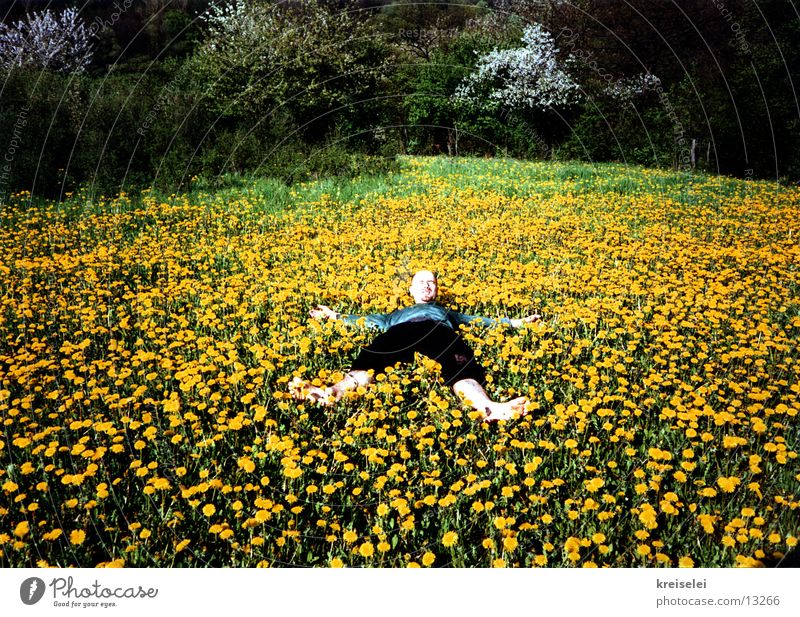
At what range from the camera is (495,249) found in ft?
21.0

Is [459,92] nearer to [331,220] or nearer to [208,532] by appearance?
[331,220]

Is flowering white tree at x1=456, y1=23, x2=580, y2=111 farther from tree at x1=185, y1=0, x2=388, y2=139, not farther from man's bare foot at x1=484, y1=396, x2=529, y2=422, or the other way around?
man's bare foot at x1=484, y1=396, x2=529, y2=422

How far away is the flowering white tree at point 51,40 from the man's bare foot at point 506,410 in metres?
15.5

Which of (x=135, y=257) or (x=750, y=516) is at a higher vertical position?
(x=135, y=257)

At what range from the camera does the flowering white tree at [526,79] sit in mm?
16453

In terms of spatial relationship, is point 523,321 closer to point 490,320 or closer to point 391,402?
point 490,320

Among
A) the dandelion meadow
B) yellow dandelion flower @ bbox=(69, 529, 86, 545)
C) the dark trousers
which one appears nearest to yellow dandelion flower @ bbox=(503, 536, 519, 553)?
the dandelion meadow

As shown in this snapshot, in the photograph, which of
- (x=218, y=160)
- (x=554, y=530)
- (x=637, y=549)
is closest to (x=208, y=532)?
(x=554, y=530)

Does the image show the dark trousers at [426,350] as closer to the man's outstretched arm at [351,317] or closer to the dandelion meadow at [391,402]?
the dandelion meadow at [391,402]

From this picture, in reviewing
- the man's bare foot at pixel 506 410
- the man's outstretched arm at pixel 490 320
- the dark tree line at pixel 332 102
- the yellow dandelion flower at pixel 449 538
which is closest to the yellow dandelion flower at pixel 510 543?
the yellow dandelion flower at pixel 449 538

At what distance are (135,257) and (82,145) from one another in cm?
470

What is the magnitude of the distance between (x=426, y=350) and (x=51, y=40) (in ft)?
57.7

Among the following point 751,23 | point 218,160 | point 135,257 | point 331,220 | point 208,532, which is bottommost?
point 208,532

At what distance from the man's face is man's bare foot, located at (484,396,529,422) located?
1483mm
